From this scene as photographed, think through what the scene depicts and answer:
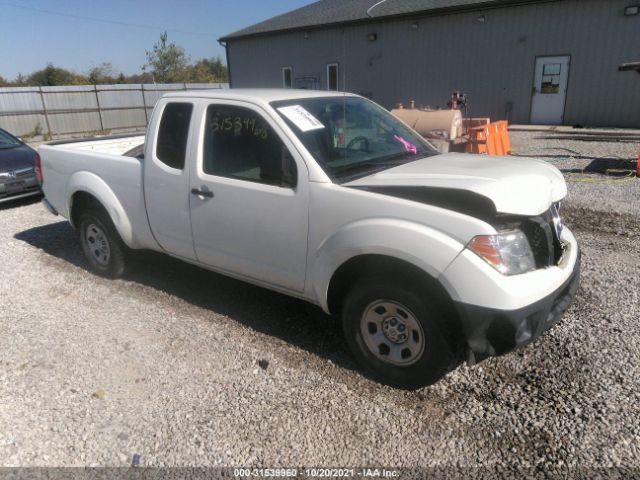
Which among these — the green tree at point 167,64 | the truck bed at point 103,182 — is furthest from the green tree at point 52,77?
the truck bed at point 103,182

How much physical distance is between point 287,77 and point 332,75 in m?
3.17

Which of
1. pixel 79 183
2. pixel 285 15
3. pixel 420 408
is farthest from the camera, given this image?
pixel 285 15

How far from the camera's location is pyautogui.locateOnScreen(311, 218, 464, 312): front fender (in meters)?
2.58

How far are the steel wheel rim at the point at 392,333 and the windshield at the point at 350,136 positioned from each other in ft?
2.85

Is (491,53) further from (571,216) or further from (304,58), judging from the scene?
(571,216)

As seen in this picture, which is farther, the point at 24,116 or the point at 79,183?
the point at 24,116

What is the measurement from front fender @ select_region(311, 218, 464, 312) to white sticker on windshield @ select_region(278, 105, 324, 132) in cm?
85

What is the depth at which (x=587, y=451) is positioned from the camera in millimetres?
2467

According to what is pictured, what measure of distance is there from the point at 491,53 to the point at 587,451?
18.1m

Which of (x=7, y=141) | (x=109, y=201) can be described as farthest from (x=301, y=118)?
(x=7, y=141)

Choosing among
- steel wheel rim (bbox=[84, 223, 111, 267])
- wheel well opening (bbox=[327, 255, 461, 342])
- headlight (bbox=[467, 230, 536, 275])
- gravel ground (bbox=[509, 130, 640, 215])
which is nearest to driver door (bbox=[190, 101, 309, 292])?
wheel well opening (bbox=[327, 255, 461, 342])

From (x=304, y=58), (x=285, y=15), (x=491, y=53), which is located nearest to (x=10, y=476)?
(x=491, y=53)

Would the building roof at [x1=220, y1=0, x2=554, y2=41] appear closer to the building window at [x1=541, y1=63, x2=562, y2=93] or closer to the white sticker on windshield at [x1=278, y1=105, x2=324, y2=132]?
the building window at [x1=541, y1=63, x2=562, y2=93]

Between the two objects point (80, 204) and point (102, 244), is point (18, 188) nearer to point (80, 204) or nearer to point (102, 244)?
point (80, 204)
